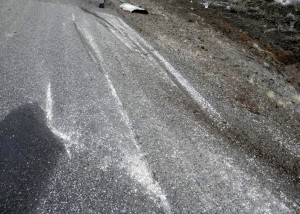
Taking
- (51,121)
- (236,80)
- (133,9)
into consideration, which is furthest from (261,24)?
(51,121)

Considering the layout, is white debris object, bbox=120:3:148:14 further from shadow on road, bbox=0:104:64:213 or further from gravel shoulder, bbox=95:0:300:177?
shadow on road, bbox=0:104:64:213

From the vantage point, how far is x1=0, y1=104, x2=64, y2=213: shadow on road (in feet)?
10.4

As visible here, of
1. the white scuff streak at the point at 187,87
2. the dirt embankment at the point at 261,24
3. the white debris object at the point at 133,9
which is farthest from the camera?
the white debris object at the point at 133,9

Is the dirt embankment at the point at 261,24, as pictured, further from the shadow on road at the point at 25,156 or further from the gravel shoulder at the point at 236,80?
the shadow on road at the point at 25,156

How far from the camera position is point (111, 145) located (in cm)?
417

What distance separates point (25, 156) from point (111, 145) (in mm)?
1544

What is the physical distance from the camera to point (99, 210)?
318 cm

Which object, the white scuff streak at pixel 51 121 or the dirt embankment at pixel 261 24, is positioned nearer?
the white scuff streak at pixel 51 121

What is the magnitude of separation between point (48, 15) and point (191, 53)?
647 cm

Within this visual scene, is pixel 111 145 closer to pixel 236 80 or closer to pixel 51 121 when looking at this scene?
pixel 51 121

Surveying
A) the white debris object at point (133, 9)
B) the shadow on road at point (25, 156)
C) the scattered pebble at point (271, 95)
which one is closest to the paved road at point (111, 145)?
the shadow on road at point (25, 156)

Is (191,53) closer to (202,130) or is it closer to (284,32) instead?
(202,130)

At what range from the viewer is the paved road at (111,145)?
133 inches

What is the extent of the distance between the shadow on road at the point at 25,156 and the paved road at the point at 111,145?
0.02 meters
